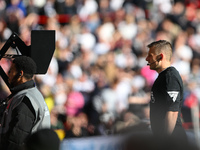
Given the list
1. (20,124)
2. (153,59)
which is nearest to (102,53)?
(153,59)

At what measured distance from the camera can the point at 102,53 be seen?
12266 mm

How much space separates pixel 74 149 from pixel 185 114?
359cm

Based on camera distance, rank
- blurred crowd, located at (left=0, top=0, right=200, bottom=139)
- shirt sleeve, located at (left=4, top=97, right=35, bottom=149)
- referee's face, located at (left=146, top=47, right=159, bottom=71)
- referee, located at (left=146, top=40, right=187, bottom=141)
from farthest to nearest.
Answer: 1. blurred crowd, located at (left=0, top=0, right=200, bottom=139)
2. referee's face, located at (left=146, top=47, right=159, bottom=71)
3. referee, located at (left=146, top=40, right=187, bottom=141)
4. shirt sleeve, located at (left=4, top=97, right=35, bottom=149)

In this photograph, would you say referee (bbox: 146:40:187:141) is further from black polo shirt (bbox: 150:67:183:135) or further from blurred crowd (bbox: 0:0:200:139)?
blurred crowd (bbox: 0:0:200:139)

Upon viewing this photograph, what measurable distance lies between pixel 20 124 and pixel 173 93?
1667 mm

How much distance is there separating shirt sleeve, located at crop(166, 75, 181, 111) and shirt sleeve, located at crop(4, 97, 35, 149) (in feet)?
4.81

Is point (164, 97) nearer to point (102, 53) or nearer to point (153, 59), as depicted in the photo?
point (153, 59)

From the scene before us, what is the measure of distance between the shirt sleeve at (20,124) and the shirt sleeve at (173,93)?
1465 millimetres

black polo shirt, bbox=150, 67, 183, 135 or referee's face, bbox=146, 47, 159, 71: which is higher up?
referee's face, bbox=146, 47, 159, 71

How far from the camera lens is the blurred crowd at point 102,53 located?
9773 millimetres

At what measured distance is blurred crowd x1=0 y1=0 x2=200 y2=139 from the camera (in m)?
9.77

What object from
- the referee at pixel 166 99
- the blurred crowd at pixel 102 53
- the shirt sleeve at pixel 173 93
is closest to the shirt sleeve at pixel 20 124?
the referee at pixel 166 99

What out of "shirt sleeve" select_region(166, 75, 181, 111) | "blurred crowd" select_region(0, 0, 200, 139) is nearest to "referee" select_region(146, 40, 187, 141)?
"shirt sleeve" select_region(166, 75, 181, 111)

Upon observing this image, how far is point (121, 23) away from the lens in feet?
45.8
